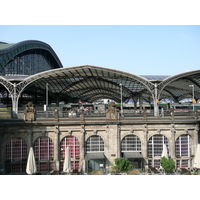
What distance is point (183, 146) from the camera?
29578 mm

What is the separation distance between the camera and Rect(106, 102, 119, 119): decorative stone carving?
93.0 ft

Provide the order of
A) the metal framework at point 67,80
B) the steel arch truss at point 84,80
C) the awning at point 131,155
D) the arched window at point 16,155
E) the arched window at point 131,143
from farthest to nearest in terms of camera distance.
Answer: the steel arch truss at point 84,80 < the metal framework at point 67,80 < the arched window at point 131,143 < the arched window at point 16,155 < the awning at point 131,155

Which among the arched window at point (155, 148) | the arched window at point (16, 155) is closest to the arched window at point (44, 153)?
the arched window at point (16, 155)

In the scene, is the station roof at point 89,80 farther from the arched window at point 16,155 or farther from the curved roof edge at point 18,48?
the arched window at point 16,155

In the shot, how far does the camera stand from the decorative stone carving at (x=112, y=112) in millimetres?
28344

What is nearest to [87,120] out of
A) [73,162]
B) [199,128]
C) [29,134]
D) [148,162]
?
[73,162]

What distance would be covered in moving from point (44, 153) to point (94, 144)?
6.98 m

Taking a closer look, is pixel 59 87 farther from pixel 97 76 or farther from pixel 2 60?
pixel 2 60

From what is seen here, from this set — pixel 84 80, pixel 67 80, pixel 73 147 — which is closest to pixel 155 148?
pixel 73 147

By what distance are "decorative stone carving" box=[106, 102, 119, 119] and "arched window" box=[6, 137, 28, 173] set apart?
39.9ft

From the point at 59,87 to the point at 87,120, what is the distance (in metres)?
38.4

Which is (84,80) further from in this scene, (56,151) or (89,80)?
(56,151)

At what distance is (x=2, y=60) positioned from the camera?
233 feet

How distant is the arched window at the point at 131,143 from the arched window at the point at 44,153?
32.8 feet
